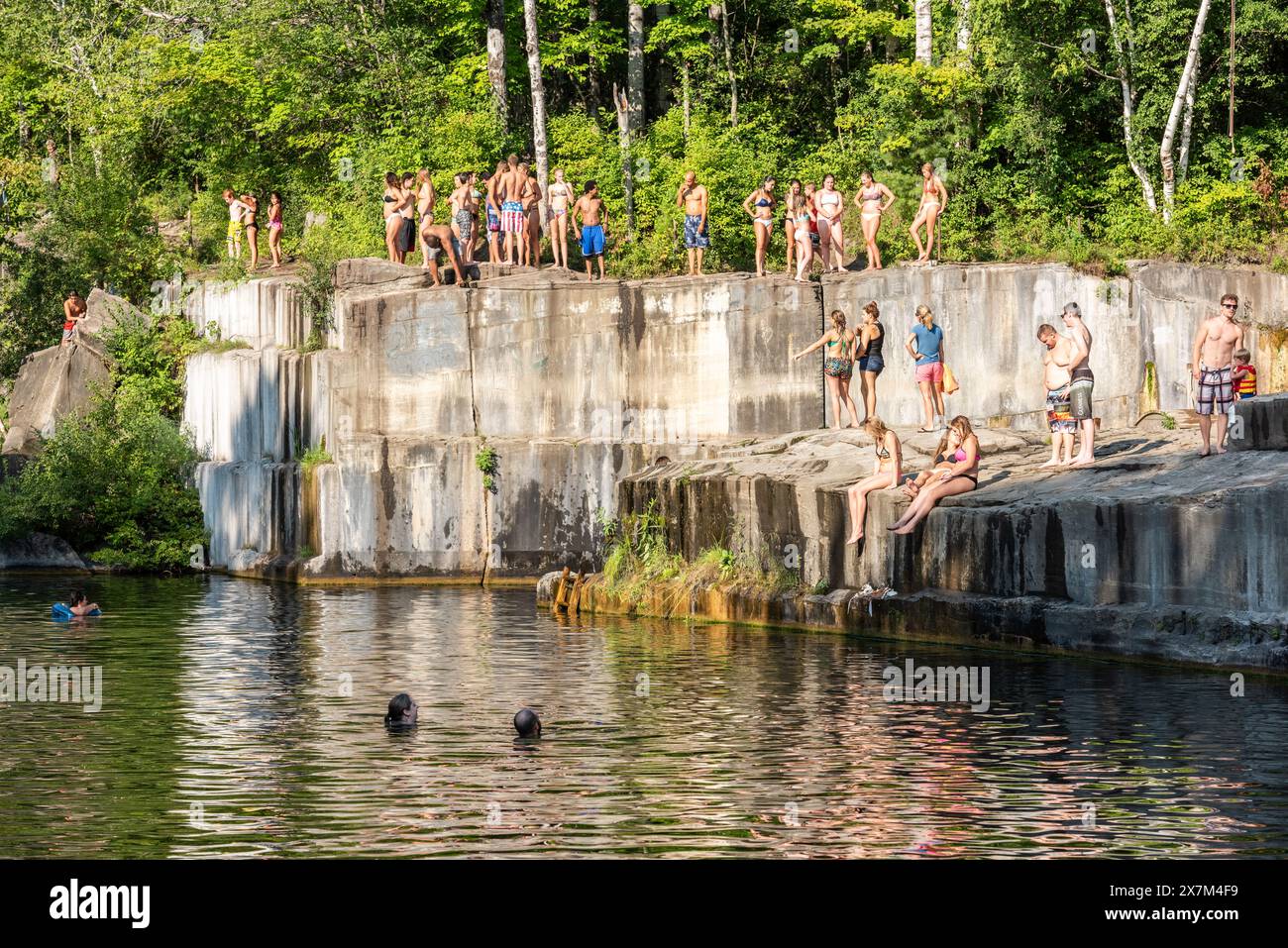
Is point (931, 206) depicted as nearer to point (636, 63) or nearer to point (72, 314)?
point (636, 63)

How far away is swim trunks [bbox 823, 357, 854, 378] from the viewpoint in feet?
99.0

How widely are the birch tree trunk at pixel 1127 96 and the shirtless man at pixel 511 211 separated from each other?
481 inches

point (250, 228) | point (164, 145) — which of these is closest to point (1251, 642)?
point (250, 228)

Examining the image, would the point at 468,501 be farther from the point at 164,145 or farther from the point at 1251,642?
the point at 164,145

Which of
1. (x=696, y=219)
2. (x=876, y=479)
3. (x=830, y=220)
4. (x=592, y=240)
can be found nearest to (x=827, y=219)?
(x=830, y=220)

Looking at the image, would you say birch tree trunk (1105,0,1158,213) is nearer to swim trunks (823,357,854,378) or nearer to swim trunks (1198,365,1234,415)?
swim trunks (823,357,854,378)

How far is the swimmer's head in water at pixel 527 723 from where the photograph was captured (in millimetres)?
17047

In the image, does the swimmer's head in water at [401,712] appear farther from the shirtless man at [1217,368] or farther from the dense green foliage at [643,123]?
the dense green foliage at [643,123]

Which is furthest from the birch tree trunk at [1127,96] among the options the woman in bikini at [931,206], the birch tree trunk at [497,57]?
the birch tree trunk at [497,57]

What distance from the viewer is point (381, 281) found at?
35.1m

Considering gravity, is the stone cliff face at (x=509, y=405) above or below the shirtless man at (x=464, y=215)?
below

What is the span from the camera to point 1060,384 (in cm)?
2355

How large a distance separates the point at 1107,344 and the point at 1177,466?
9.62 m
